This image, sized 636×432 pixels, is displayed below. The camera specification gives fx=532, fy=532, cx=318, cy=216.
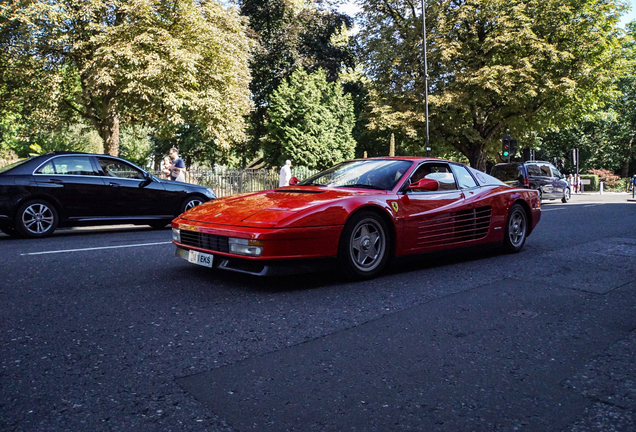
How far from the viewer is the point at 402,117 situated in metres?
29.0

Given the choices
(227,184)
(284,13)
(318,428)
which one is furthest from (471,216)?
(284,13)

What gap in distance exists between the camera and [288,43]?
36.7 m

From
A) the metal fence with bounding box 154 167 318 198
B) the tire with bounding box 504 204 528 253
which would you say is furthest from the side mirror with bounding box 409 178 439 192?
the metal fence with bounding box 154 167 318 198

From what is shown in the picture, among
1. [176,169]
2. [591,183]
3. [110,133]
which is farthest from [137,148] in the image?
[176,169]

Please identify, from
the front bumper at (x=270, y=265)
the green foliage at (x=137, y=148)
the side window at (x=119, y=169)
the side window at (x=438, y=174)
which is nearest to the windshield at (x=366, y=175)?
the side window at (x=438, y=174)

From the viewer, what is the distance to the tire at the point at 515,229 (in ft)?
23.8

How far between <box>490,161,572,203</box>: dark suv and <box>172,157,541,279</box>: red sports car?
14.5 meters

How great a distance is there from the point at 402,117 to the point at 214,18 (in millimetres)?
11055

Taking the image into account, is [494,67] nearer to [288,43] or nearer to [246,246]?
[288,43]

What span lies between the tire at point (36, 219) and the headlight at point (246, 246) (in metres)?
6.11

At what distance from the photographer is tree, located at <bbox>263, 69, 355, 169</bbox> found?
109 ft

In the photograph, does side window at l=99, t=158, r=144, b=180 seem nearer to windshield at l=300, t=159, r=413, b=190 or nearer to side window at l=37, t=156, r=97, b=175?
side window at l=37, t=156, r=97, b=175

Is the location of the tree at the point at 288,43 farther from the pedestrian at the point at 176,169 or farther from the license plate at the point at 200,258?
the license plate at the point at 200,258

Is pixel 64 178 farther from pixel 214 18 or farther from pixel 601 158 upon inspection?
pixel 601 158
